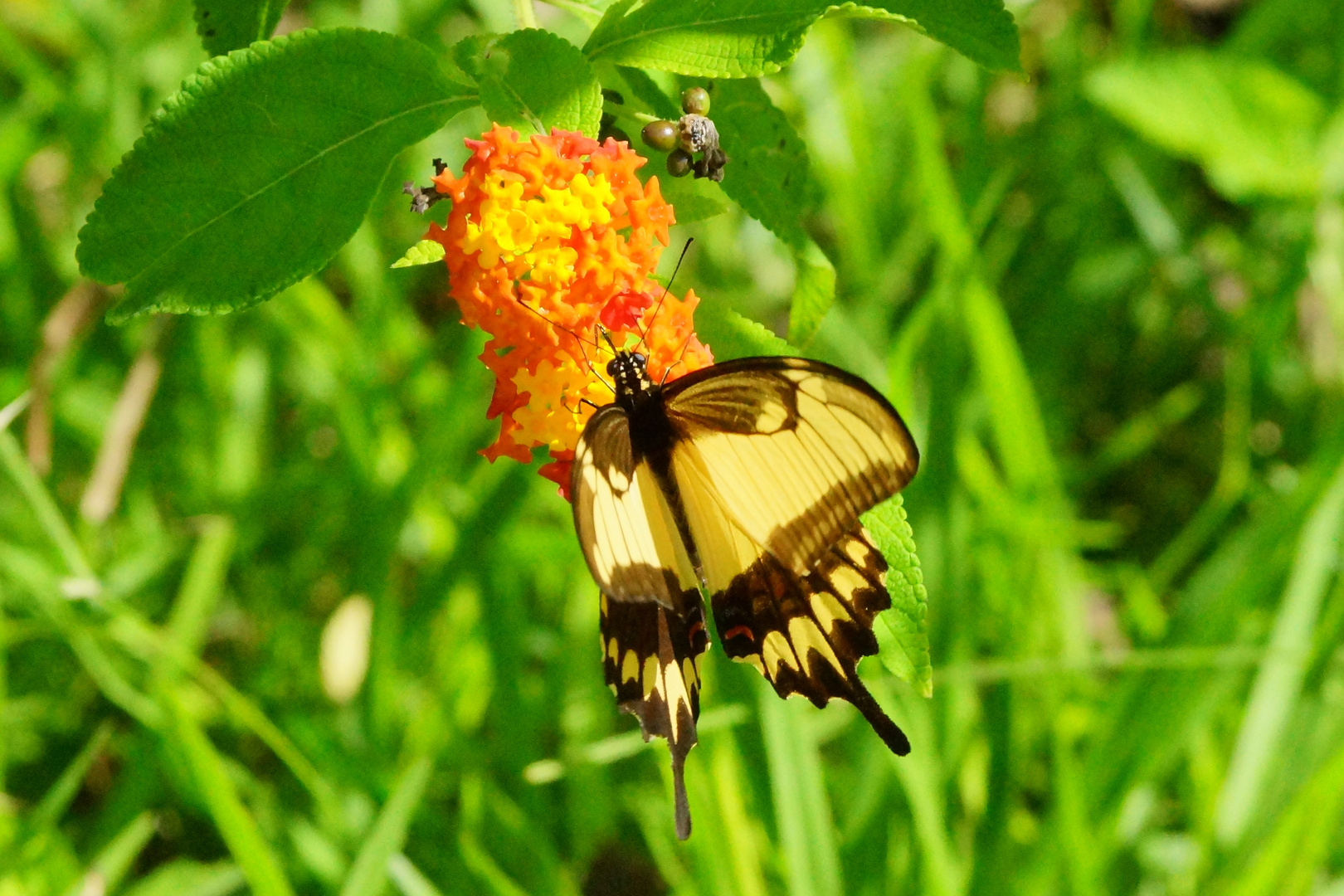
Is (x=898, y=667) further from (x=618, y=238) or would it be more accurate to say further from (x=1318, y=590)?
(x=1318, y=590)

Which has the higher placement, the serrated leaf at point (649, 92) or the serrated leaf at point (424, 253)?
the serrated leaf at point (649, 92)

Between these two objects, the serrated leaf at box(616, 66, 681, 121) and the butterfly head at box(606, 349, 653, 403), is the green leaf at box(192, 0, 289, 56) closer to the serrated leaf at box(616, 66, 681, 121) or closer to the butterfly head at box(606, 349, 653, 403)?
the serrated leaf at box(616, 66, 681, 121)

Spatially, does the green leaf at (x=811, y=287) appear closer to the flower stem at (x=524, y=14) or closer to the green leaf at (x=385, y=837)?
the flower stem at (x=524, y=14)

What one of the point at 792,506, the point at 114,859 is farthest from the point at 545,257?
the point at 114,859

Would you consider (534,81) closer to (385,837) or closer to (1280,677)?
(385,837)

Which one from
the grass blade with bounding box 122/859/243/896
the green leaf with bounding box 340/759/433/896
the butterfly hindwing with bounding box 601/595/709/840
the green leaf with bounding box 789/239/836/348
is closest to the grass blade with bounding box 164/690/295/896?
the green leaf with bounding box 340/759/433/896

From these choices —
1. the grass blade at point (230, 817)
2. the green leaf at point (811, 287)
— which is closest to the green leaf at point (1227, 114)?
the green leaf at point (811, 287)

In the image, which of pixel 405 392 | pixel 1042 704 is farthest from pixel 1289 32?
pixel 405 392
